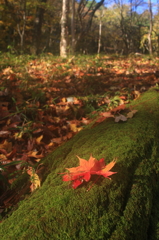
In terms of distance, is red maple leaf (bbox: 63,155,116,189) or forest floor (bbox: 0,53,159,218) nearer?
red maple leaf (bbox: 63,155,116,189)

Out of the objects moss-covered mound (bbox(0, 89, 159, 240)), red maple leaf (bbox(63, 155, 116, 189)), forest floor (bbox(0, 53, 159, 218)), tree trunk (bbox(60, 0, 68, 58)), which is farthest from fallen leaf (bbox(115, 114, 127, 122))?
tree trunk (bbox(60, 0, 68, 58))

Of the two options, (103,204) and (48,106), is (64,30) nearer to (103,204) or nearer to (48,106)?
(48,106)

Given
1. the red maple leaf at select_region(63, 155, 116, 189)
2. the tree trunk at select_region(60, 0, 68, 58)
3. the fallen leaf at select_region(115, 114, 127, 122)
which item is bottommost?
the red maple leaf at select_region(63, 155, 116, 189)

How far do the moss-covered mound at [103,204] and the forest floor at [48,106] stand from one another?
0.92 ft

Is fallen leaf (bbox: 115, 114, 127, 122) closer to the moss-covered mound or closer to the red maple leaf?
the moss-covered mound

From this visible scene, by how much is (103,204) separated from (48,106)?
2.19m

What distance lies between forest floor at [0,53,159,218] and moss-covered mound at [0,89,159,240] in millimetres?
281

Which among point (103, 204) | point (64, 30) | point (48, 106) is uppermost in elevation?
point (64, 30)

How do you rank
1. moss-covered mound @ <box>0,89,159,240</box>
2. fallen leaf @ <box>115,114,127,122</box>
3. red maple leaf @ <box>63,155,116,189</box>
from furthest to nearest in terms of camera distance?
fallen leaf @ <box>115,114,127,122</box>
red maple leaf @ <box>63,155,116,189</box>
moss-covered mound @ <box>0,89,159,240</box>

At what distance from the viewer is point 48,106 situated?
2906 mm

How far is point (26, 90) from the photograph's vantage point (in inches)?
127

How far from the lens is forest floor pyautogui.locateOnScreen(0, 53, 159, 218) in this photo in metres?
1.82

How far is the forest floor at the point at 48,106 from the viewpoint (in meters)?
1.82

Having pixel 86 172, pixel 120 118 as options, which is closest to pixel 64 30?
pixel 120 118
